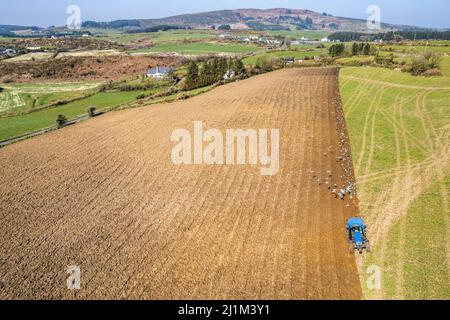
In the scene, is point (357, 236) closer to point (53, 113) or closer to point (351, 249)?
point (351, 249)

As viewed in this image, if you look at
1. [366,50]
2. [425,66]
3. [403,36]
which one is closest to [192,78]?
[425,66]

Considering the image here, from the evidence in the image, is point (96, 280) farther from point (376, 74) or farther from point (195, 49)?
point (195, 49)

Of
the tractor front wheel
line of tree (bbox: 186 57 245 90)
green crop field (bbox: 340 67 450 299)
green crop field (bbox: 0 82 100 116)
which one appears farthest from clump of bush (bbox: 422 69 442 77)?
green crop field (bbox: 0 82 100 116)

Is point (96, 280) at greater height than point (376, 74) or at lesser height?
lesser

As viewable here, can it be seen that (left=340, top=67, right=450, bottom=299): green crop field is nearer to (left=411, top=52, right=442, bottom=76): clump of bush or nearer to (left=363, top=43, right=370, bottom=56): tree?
(left=411, top=52, right=442, bottom=76): clump of bush

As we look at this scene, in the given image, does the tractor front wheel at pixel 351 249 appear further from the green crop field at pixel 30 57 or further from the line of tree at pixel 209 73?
the green crop field at pixel 30 57

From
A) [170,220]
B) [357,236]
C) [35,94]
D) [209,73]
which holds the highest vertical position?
[209,73]
